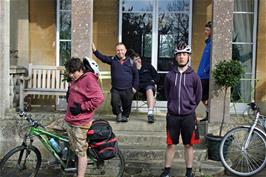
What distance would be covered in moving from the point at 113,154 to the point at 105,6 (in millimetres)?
5196

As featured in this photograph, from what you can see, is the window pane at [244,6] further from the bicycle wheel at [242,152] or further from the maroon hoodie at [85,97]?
the maroon hoodie at [85,97]

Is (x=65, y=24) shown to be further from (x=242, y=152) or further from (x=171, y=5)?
(x=242, y=152)

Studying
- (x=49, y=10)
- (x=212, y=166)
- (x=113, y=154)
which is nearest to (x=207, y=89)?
(x=212, y=166)

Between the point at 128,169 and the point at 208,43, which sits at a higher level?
the point at 208,43

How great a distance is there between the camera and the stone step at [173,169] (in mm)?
6812

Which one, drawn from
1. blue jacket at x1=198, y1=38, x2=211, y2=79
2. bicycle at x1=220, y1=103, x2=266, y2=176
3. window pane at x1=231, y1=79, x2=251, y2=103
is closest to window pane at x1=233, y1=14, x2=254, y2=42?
window pane at x1=231, y1=79, x2=251, y2=103

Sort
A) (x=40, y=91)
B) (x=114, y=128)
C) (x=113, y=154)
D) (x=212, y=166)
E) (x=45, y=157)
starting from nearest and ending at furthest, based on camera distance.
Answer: (x=113, y=154)
(x=212, y=166)
(x=45, y=157)
(x=114, y=128)
(x=40, y=91)

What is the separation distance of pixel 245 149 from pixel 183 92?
5.05ft

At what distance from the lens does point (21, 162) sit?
6.04 m

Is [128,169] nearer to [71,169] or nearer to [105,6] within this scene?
[71,169]

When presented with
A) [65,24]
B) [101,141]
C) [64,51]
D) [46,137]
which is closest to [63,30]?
[65,24]

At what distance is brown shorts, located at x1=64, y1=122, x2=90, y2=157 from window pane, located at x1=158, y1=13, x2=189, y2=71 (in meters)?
4.74

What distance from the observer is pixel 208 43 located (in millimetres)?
8023

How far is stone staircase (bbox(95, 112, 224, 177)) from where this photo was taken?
685 cm
